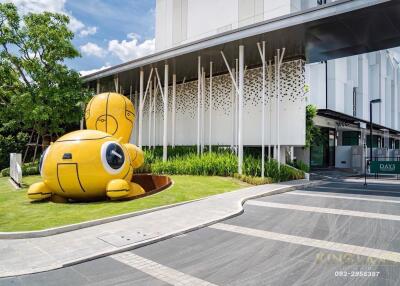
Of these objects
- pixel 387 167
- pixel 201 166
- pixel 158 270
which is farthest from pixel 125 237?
pixel 387 167

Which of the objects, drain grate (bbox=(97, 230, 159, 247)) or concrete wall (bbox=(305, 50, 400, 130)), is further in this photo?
concrete wall (bbox=(305, 50, 400, 130))

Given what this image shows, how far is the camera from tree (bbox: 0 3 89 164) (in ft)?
62.1

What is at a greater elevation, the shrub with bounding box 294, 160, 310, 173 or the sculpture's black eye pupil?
the sculpture's black eye pupil

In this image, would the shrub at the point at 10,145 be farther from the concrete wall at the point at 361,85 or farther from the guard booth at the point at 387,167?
the guard booth at the point at 387,167

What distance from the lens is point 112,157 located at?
33.6 ft

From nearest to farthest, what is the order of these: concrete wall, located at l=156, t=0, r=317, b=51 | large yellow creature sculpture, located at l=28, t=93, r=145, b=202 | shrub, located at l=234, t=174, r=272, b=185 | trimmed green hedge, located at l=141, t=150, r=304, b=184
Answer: large yellow creature sculpture, located at l=28, t=93, r=145, b=202, shrub, located at l=234, t=174, r=272, b=185, trimmed green hedge, located at l=141, t=150, r=304, b=184, concrete wall, located at l=156, t=0, r=317, b=51

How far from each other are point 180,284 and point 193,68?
16.9 m

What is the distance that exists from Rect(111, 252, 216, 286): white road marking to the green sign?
16552 mm

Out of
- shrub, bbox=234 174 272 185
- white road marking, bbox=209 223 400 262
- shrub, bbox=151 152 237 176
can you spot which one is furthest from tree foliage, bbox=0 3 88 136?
white road marking, bbox=209 223 400 262

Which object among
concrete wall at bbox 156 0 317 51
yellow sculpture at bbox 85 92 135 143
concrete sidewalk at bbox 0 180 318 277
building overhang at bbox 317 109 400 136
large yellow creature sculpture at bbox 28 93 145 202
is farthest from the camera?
building overhang at bbox 317 109 400 136

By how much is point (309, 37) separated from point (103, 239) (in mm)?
12152

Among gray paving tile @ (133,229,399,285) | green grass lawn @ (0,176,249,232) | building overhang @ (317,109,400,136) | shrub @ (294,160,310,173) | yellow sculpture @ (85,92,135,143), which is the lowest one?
gray paving tile @ (133,229,399,285)

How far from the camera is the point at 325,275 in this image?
4.65 m

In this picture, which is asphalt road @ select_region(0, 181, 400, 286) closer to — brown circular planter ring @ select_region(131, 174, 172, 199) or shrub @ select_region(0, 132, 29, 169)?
brown circular planter ring @ select_region(131, 174, 172, 199)
